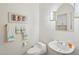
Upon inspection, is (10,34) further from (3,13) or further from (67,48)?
(67,48)

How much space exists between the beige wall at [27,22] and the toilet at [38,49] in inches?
2.3

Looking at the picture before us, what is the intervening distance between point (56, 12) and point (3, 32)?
73cm

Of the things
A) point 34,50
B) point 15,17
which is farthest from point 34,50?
point 15,17

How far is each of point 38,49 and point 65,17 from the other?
0.54 meters

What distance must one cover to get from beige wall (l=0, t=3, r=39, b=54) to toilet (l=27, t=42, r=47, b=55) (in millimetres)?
57

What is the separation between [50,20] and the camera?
7.10 ft

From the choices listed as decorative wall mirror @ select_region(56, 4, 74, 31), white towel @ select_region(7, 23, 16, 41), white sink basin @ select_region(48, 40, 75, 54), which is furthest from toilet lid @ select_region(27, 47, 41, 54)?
decorative wall mirror @ select_region(56, 4, 74, 31)

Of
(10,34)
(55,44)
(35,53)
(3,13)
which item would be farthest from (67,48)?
(3,13)

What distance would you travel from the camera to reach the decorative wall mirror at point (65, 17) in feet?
7.04

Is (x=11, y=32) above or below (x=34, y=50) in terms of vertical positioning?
above

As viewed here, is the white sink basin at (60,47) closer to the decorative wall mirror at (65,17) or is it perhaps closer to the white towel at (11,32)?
the decorative wall mirror at (65,17)

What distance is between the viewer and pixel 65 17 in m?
2.15

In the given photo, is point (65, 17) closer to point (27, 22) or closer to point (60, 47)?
point (60, 47)

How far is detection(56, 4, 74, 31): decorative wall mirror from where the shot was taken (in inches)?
84.5
